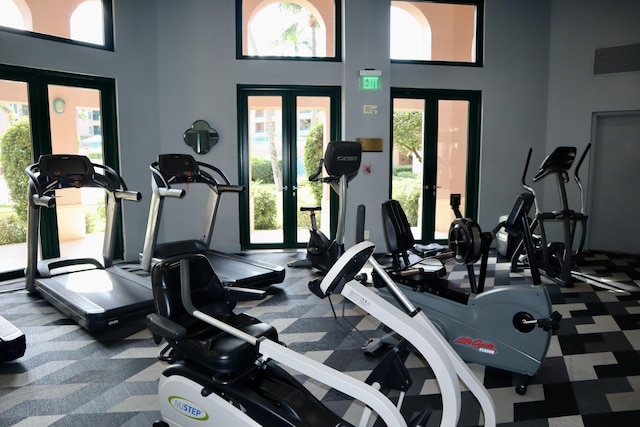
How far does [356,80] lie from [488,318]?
430cm

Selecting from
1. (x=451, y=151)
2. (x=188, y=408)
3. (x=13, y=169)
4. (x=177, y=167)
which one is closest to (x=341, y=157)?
(x=177, y=167)

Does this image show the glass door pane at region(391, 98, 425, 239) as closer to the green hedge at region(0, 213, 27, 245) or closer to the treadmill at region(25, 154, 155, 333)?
the treadmill at region(25, 154, 155, 333)

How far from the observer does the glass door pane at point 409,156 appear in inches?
275

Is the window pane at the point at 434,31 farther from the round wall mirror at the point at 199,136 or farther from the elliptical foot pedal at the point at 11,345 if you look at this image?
the elliptical foot pedal at the point at 11,345

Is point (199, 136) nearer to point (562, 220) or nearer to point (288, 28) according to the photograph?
point (288, 28)

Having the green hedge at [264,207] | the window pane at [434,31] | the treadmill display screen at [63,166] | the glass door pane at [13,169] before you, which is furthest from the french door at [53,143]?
the window pane at [434,31]

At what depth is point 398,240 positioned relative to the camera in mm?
3842

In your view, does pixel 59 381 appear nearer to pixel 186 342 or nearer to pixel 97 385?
pixel 97 385

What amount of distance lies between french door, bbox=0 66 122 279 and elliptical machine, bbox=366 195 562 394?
4330mm

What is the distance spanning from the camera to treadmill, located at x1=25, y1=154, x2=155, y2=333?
376 cm

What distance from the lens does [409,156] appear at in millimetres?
7070

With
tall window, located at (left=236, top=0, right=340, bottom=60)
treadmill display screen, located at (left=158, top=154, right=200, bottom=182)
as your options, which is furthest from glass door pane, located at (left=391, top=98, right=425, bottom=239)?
treadmill display screen, located at (left=158, top=154, right=200, bottom=182)

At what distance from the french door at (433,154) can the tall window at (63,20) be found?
13.2ft

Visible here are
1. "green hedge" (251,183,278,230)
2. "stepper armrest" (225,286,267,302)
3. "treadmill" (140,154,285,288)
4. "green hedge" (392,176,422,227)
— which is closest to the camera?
"stepper armrest" (225,286,267,302)
